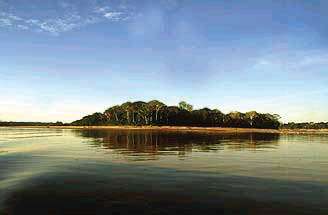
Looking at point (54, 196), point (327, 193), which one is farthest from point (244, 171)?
point (54, 196)

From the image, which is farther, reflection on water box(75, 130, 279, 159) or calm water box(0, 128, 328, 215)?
Result: reflection on water box(75, 130, 279, 159)

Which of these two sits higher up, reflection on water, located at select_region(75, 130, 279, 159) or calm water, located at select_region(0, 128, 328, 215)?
reflection on water, located at select_region(75, 130, 279, 159)

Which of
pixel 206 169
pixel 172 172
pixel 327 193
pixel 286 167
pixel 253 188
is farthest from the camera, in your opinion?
pixel 286 167

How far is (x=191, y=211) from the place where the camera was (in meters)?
14.0

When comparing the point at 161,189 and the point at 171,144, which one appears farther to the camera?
the point at 171,144

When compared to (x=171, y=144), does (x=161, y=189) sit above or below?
below

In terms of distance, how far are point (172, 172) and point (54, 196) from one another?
9.39 meters

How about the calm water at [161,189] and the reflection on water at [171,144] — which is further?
the reflection on water at [171,144]

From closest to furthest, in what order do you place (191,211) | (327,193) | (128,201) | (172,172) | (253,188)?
1. (191,211)
2. (128,201)
3. (327,193)
4. (253,188)
5. (172,172)

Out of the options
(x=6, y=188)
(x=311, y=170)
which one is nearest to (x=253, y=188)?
(x=311, y=170)

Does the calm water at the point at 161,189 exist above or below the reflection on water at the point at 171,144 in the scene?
below

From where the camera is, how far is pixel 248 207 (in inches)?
574

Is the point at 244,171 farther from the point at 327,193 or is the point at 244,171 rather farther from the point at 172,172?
the point at 327,193

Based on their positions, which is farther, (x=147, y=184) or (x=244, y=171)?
(x=244, y=171)
